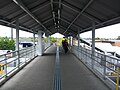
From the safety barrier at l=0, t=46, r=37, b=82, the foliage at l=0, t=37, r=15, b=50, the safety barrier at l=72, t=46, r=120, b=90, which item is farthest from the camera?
the foliage at l=0, t=37, r=15, b=50

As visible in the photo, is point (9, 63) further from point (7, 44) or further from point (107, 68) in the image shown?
point (7, 44)

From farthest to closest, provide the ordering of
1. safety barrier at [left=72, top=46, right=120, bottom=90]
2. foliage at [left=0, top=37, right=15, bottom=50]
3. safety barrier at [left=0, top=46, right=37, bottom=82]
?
foliage at [left=0, top=37, right=15, bottom=50]
safety barrier at [left=0, top=46, right=37, bottom=82]
safety barrier at [left=72, top=46, right=120, bottom=90]

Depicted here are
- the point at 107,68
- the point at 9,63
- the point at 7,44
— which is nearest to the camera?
the point at 107,68

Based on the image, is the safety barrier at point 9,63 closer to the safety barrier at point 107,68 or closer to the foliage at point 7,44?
the safety barrier at point 107,68

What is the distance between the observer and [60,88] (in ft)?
19.3

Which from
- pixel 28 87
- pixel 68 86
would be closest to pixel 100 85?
pixel 68 86

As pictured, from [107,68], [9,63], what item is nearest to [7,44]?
[9,63]

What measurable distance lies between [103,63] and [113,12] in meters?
1.98

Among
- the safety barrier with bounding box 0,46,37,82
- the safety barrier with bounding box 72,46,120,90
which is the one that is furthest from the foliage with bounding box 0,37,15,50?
the safety barrier with bounding box 72,46,120,90

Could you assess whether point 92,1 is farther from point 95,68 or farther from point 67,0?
point 95,68

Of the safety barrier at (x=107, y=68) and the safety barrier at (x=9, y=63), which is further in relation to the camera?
the safety barrier at (x=9, y=63)

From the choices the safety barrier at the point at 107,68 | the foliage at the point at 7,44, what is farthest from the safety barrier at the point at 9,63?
the foliage at the point at 7,44

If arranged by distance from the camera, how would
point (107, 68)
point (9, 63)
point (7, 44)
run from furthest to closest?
point (7, 44) < point (9, 63) < point (107, 68)

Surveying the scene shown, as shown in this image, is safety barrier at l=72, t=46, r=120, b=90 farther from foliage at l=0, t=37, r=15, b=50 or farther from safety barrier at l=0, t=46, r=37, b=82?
foliage at l=0, t=37, r=15, b=50
